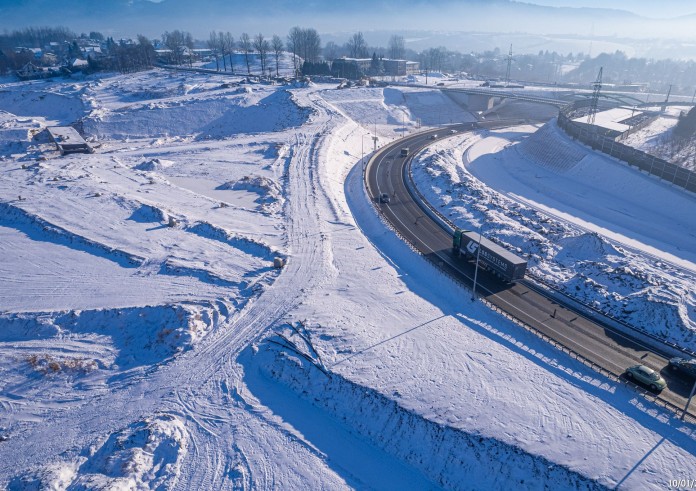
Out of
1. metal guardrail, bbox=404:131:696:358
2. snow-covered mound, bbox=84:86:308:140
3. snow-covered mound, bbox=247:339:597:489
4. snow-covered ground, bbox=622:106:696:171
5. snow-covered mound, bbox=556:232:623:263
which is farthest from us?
snow-covered mound, bbox=84:86:308:140

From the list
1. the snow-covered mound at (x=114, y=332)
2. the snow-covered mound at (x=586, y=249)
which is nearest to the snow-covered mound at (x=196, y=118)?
the snow-covered mound at (x=586, y=249)

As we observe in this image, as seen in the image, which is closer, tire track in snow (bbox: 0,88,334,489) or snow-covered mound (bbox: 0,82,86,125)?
tire track in snow (bbox: 0,88,334,489)

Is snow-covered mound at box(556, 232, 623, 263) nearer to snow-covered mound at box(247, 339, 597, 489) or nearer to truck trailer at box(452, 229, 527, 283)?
truck trailer at box(452, 229, 527, 283)

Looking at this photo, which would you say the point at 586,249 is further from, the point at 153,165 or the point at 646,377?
the point at 153,165

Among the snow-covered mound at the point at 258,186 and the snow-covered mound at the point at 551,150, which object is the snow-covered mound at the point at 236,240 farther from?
the snow-covered mound at the point at 551,150

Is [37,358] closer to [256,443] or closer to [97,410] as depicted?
[97,410]

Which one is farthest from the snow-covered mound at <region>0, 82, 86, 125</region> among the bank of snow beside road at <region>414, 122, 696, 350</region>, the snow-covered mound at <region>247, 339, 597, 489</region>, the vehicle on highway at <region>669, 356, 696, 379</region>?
the vehicle on highway at <region>669, 356, 696, 379</region>
